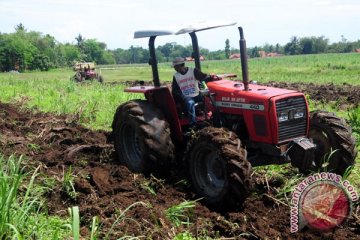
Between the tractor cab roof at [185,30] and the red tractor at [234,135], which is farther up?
the tractor cab roof at [185,30]

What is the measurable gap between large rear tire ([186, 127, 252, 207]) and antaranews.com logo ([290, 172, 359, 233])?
0.65 meters

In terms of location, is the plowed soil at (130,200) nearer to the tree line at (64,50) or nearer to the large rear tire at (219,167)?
the large rear tire at (219,167)

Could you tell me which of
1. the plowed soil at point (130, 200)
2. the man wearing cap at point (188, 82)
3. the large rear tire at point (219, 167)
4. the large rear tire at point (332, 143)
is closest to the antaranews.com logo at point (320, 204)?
the plowed soil at point (130, 200)

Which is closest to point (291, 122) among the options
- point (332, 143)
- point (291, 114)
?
point (291, 114)

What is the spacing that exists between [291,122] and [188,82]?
157cm

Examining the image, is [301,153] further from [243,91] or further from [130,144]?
[130,144]

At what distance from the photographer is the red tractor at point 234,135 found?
19.2ft

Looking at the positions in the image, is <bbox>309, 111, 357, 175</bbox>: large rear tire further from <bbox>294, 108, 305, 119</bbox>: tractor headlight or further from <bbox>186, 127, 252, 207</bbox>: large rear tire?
<bbox>186, 127, 252, 207</bbox>: large rear tire

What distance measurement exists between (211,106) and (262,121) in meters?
0.96

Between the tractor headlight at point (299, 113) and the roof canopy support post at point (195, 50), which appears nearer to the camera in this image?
the tractor headlight at point (299, 113)

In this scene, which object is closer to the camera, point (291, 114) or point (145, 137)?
point (291, 114)

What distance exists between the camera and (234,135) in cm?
594

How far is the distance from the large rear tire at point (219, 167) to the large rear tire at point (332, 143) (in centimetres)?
134

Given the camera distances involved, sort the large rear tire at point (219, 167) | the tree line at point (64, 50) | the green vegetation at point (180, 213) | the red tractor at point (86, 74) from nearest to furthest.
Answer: the green vegetation at point (180, 213), the large rear tire at point (219, 167), the red tractor at point (86, 74), the tree line at point (64, 50)
